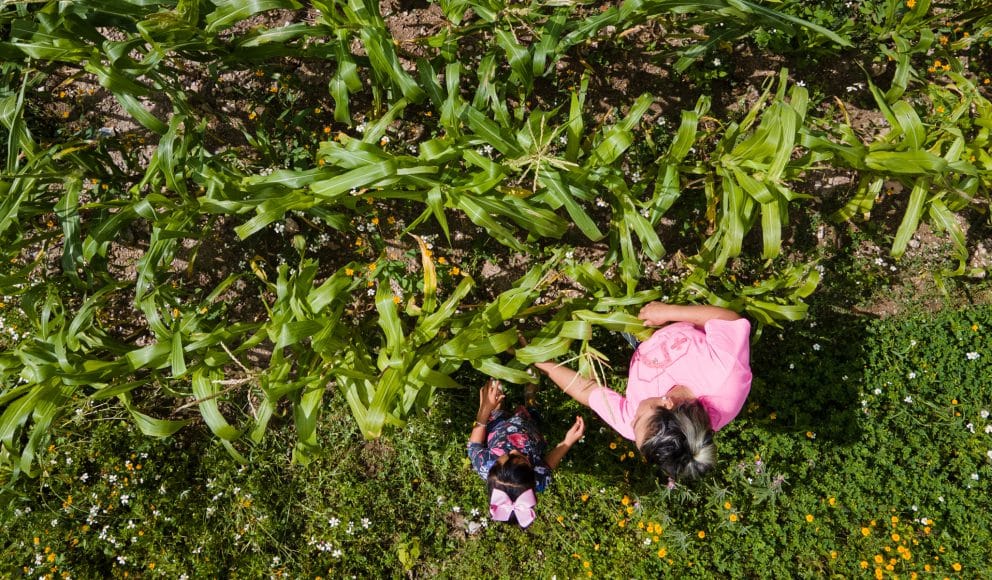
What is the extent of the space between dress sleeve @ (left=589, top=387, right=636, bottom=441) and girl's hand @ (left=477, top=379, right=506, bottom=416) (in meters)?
0.67

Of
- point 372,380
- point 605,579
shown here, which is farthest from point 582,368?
Result: point 605,579

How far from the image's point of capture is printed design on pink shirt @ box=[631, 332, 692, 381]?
2.67 m

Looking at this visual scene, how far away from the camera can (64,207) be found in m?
2.73

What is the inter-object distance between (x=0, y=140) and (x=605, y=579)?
4.51 meters

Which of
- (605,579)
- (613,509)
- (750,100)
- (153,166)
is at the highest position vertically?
(153,166)

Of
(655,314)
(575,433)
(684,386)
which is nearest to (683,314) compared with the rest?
(655,314)

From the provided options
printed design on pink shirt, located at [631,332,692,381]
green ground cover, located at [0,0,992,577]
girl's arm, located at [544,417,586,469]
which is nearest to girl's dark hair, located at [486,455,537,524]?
girl's arm, located at [544,417,586,469]

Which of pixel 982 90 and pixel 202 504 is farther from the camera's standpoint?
pixel 202 504

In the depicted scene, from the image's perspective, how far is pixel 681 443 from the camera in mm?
2373

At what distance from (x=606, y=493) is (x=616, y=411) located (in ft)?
3.39

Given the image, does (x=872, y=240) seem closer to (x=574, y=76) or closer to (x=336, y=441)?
(x=574, y=76)

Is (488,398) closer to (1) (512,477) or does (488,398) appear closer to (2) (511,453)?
(2) (511,453)

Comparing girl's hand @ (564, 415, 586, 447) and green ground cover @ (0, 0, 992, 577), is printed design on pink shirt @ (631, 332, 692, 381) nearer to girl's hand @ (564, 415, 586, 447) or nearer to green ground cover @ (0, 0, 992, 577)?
green ground cover @ (0, 0, 992, 577)

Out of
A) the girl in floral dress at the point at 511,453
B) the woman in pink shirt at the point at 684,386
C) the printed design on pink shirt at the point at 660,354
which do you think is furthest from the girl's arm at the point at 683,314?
the girl in floral dress at the point at 511,453
